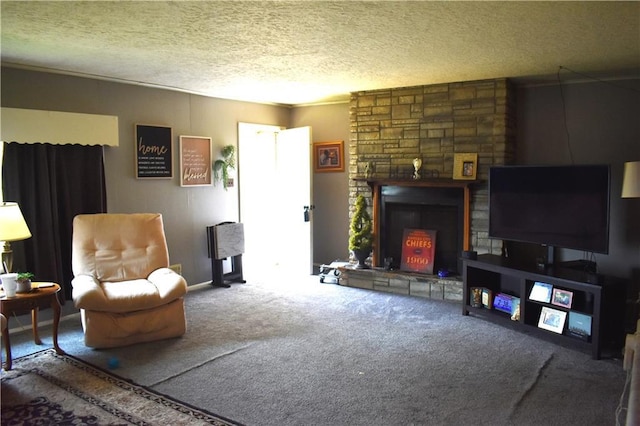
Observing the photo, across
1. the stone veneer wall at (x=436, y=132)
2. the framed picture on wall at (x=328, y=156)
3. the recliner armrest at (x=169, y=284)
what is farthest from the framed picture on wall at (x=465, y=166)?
the recliner armrest at (x=169, y=284)

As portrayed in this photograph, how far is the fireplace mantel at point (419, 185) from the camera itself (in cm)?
511

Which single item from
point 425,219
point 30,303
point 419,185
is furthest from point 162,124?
point 425,219

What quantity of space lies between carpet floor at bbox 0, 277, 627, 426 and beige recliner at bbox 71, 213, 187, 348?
5.7 inches

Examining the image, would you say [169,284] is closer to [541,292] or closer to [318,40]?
[318,40]

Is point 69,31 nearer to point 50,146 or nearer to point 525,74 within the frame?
point 50,146

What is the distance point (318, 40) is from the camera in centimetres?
332

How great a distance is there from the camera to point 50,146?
435 cm

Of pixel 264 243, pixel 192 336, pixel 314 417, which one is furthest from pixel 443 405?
pixel 264 243

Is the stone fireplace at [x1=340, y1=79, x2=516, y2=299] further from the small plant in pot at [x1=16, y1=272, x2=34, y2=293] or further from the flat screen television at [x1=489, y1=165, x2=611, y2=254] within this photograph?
the small plant in pot at [x1=16, y1=272, x2=34, y2=293]

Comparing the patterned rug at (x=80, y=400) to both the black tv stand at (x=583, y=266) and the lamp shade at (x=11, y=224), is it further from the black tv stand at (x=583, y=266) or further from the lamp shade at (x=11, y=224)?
the black tv stand at (x=583, y=266)

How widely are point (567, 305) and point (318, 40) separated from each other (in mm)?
2733

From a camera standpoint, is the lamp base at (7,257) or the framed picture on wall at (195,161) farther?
the framed picture on wall at (195,161)

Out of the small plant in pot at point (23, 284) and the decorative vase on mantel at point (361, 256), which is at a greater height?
the small plant in pot at point (23, 284)

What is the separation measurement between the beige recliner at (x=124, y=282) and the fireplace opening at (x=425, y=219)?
2.55 meters
